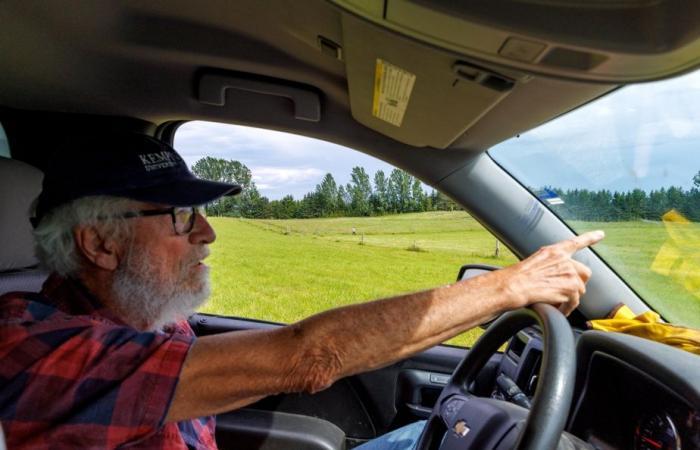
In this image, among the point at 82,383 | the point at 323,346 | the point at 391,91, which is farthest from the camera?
the point at 391,91

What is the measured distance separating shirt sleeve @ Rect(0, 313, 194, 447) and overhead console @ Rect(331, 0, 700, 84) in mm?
772

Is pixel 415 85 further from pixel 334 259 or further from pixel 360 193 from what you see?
pixel 334 259

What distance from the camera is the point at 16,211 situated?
187cm

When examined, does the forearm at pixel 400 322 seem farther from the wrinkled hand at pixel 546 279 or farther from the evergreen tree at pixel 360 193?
the evergreen tree at pixel 360 193

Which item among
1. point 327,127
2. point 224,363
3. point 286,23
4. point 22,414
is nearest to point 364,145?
point 327,127

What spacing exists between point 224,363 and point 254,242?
9.11 ft

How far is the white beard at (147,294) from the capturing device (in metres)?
1.42

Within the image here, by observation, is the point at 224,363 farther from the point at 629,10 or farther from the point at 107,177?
the point at 629,10

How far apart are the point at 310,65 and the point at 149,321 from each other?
1.04 metres

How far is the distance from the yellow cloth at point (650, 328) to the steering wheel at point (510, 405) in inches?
20.0

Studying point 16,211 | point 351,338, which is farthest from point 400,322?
point 16,211

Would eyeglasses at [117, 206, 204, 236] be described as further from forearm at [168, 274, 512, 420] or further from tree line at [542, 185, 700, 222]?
tree line at [542, 185, 700, 222]

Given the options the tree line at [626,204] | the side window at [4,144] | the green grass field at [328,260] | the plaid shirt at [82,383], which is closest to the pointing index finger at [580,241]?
the tree line at [626,204]

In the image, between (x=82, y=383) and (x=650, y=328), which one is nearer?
(x=82, y=383)
